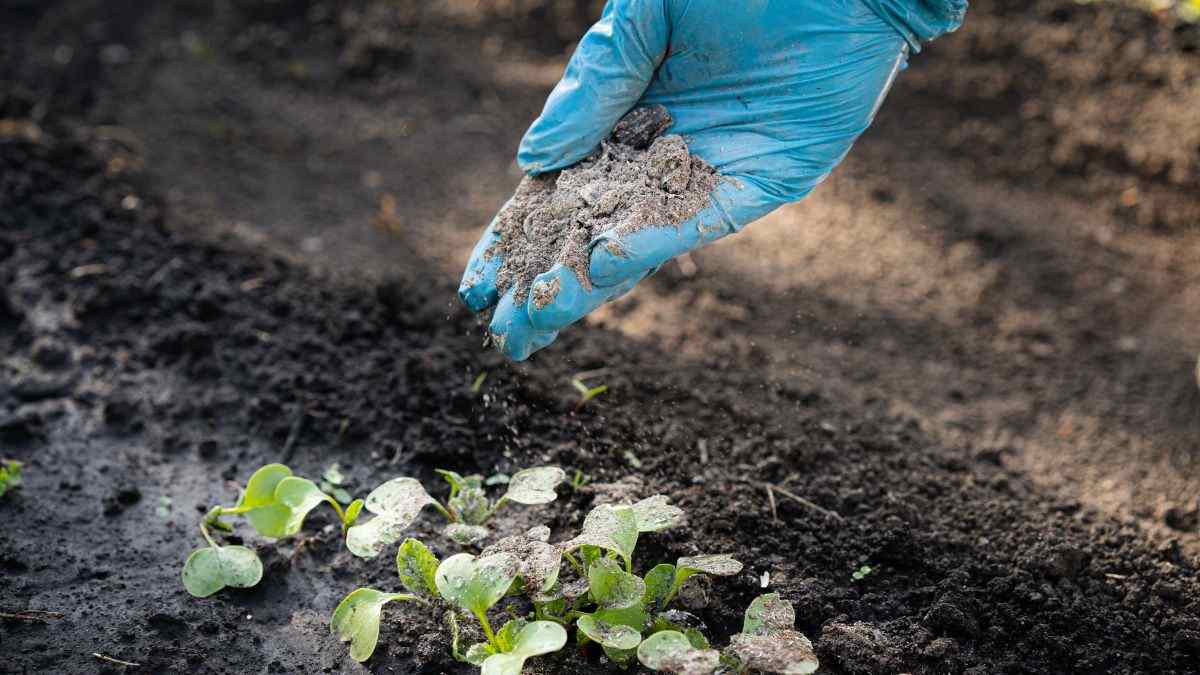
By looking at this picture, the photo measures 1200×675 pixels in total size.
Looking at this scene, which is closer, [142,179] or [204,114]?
[142,179]

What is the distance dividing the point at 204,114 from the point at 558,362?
2236 mm

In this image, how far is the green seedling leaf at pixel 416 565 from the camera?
1.85m

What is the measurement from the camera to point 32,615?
194 cm

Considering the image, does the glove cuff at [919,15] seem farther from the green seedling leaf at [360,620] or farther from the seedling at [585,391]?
the green seedling leaf at [360,620]

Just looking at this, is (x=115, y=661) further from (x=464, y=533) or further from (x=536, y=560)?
(x=536, y=560)

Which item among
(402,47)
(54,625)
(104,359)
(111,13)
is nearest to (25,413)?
(104,359)

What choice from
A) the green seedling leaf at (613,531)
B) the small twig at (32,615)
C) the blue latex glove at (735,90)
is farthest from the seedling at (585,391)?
the small twig at (32,615)

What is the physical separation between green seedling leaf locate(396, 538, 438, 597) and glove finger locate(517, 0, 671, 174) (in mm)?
868

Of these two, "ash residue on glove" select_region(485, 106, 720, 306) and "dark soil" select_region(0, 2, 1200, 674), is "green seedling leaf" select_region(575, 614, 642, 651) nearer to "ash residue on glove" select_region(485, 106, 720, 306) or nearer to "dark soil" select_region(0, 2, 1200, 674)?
"dark soil" select_region(0, 2, 1200, 674)

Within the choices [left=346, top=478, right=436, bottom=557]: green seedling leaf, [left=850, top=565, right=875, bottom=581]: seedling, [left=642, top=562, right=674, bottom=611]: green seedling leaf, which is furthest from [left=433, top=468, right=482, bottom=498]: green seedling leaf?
[left=850, top=565, right=875, bottom=581]: seedling

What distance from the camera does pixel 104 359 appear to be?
8.99ft

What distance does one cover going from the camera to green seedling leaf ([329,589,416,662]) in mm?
1785

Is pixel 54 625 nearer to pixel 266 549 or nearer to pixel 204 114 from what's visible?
pixel 266 549

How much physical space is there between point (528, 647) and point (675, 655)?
25 centimetres
